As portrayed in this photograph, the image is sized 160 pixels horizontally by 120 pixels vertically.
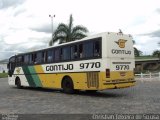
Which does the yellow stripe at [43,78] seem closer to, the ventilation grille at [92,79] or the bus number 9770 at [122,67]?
the ventilation grille at [92,79]

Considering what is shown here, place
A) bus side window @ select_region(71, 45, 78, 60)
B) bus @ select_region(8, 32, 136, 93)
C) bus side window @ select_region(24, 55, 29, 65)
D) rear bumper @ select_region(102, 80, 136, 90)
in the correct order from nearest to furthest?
rear bumper @ select_region(102, 80, 136, 90), bus @ select_region(8, 32, 136, 93), bus side window @ select_region(71, 45, 78, 60), bus side window @ select_region(24, 55, 29, 65)

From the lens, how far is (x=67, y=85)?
22000 millimetres

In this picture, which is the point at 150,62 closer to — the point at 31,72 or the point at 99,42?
the point at 31,72

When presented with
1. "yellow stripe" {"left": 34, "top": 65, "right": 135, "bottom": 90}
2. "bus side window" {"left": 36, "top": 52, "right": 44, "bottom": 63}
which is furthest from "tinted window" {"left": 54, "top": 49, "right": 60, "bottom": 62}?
"bus side window" {"left": 36, "top": 52, "right": 44, "bottom": 63}

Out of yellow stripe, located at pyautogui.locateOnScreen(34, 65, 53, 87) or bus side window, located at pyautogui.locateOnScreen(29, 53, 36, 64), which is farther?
bus side window, located at pyautogui.locateOnScreen(29, 53, 36, 64)

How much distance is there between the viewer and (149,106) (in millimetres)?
14406

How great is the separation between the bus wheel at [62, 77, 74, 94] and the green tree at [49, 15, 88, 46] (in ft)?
87.0

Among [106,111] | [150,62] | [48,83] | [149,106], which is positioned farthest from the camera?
[150,62]

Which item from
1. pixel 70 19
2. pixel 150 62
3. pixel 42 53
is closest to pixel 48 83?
pixel 42 53

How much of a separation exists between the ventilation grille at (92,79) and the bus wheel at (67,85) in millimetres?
2071

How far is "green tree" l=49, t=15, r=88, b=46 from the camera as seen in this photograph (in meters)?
48.6

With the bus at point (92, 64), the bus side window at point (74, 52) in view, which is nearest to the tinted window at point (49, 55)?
the bus at point (92, 64)

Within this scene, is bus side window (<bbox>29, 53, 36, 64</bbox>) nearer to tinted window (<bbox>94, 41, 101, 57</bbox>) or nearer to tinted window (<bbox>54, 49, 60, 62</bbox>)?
tinted window (<bbox>54, 49, 60, 62</bbox>)

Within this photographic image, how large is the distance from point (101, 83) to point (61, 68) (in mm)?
4402
